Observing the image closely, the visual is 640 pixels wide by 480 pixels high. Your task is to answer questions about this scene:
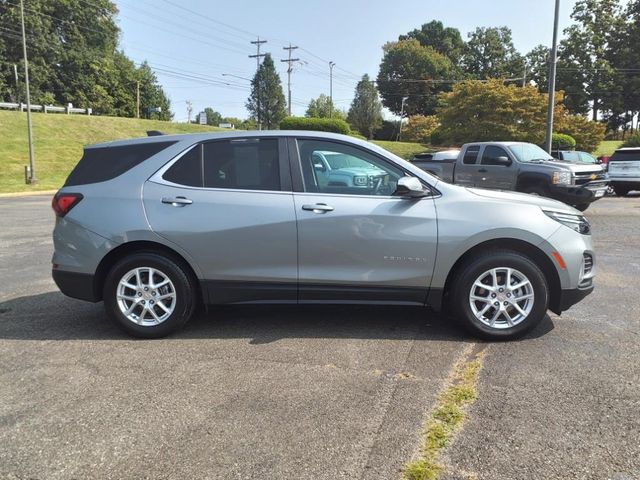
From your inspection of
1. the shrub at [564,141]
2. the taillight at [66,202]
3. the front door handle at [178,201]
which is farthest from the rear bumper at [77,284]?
the shrub at [564,141]

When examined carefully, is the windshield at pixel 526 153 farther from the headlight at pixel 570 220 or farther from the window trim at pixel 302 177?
the window trim at pixel 302 177

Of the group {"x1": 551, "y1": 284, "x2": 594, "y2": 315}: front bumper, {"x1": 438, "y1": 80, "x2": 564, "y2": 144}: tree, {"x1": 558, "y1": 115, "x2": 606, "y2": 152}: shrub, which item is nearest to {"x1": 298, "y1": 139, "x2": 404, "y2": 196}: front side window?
{"x1": 551, "y1": 284, "x2": 594, "y2": 315}: front bumper

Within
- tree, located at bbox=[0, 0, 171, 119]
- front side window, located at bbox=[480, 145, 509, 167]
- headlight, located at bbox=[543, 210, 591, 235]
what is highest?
tree, located at bbox=[0, 0, 171, 119]

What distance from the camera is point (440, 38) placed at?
313ft

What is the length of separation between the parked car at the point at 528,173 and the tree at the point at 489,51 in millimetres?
72352

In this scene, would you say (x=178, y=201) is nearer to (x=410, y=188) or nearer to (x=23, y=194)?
(x=410, y=188)

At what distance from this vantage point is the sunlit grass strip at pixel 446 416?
105 inches

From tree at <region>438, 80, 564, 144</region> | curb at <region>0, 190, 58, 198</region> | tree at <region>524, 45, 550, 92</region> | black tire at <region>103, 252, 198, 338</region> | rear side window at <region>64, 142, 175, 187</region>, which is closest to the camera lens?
black tire at <region>103, 252, 198, 338</region>

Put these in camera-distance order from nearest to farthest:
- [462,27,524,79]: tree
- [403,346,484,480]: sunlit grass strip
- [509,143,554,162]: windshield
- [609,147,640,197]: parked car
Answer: [403,346,484,480]: sunlit grass strip, [509,143,554,162]: windshield, [609,147,640,197]: parked car, [462,27,524,79]: tree

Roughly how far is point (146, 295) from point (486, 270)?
9.25 ft

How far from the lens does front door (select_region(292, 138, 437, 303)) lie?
439cm

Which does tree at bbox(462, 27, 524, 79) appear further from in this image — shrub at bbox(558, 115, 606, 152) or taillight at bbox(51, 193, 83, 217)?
taillight at bbox(51, 193, 83, 217)

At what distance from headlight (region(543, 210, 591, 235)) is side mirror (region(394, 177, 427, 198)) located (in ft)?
3.54

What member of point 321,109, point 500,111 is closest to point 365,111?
point 321,109
